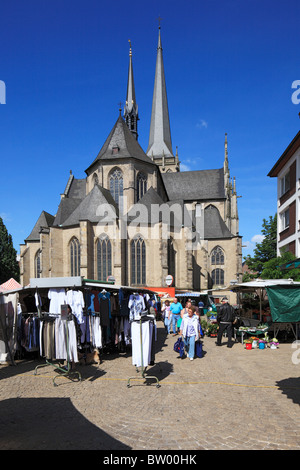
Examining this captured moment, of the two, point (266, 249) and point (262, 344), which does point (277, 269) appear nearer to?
point (262, 344)

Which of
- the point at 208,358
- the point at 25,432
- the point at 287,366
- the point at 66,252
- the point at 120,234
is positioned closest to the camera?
the point at 25,432

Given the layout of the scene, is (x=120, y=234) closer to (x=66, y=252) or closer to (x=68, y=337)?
(x=66, y=252)

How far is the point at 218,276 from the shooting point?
44.6 m

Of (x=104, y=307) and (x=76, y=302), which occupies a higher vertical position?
(x=76, y=302)

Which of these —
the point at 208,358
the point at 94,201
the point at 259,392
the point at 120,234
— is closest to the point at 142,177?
the point at 94,201

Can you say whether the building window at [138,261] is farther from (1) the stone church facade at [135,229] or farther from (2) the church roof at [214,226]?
(2) the church roof at [214,226]

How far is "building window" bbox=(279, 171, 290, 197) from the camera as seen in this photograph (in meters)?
21.7

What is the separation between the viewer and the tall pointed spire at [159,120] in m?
61.1

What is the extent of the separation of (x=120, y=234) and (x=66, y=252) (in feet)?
21.6

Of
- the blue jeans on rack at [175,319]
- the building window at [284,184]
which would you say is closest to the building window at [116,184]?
the building window at [284,184]

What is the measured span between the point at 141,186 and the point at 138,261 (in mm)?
10561

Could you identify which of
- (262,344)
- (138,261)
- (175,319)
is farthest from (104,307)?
(138,261)

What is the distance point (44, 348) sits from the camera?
798 cm
